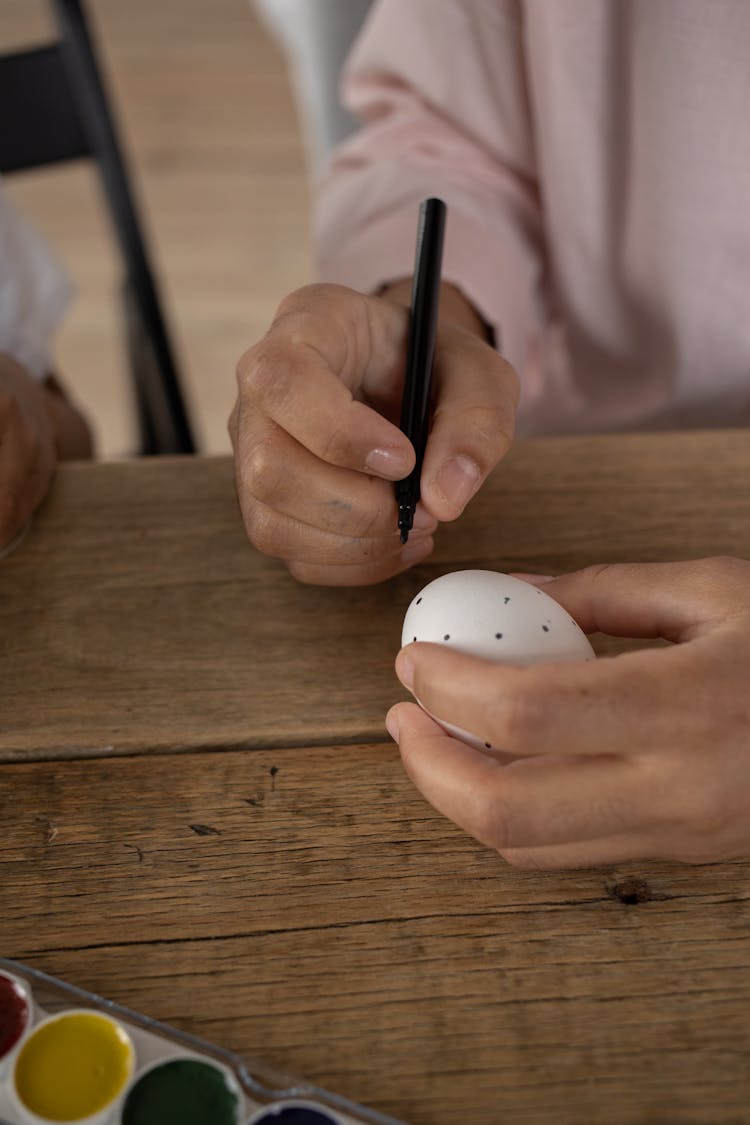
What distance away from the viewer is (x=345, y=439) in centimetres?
48

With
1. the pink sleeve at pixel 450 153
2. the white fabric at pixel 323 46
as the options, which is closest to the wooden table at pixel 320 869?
the pink sleeve at pixel 450 153

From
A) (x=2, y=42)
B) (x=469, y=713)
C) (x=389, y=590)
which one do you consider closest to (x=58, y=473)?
(x=389, y=590)

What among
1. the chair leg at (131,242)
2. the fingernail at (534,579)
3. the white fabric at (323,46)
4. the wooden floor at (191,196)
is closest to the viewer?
the fingernail at (534,579)

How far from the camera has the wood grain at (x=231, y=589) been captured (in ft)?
1.56

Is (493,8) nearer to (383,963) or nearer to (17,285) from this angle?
(17,285)

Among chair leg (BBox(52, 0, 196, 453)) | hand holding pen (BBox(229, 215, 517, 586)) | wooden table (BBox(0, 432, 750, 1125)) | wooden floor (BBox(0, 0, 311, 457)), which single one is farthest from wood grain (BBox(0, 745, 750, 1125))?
wooden floor (BBox(0, 0, 311, 457))

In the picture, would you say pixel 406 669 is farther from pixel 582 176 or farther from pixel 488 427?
pixel 582 176

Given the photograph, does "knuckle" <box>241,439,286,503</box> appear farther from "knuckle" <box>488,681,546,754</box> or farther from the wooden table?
"knuckle" <box>488,681,546,754</box>

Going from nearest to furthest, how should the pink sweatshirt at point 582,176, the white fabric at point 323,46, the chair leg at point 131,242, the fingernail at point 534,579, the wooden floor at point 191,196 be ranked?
the fingernail at point 534,579
the pink sweatshirt at point 582,176
the chair leg at point 131,242
the white fabric at point 323,46
the wooden floor at point 191,196

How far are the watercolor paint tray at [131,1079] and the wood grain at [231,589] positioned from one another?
13 cm

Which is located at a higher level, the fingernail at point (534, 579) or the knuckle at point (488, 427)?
the knuckle at point (488, 427)

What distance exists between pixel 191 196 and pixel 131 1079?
229cm

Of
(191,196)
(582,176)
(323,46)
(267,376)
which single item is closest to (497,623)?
(267,376)

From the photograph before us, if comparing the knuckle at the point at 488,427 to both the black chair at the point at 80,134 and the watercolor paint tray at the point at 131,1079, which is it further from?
the black chair at the point at 80,134
